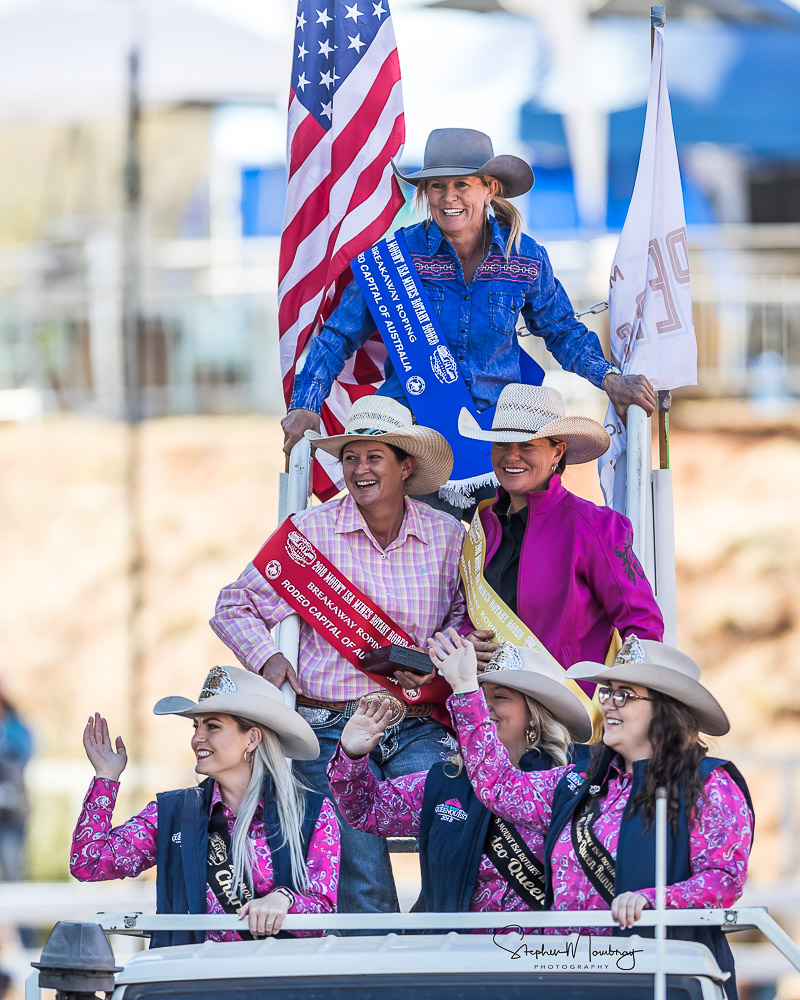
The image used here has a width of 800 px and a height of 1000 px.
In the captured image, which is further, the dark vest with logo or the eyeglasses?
the dark vest with logo

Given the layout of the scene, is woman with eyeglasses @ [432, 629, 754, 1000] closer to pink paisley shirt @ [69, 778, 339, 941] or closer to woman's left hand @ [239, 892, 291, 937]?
pink paisley shirt @ [69, 778, 339, 941]

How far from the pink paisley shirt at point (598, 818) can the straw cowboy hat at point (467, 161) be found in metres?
2.19

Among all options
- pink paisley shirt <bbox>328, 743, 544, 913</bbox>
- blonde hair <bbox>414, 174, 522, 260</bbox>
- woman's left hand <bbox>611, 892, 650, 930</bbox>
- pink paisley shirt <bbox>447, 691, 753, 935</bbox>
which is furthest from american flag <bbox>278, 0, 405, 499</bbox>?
woman's left hand <bbox>611, 892, 650, 930</bbox>

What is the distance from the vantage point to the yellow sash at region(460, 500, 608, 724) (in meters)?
4.89

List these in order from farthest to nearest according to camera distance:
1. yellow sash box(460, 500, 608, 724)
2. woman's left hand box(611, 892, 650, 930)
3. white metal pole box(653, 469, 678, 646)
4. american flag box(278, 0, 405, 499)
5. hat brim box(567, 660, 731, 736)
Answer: american flag box(278, 0, 405, 499), white metal pole box(653, 469, 678, 646), yellow sash box(460, 500, 608, 724), hat brim box(567, 660, 731, 736), woman's left hand box(611, 892, 650, 930)

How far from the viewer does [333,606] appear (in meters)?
5.08

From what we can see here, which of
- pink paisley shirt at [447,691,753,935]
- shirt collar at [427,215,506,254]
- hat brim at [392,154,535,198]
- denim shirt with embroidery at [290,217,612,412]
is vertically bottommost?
pink paisley shirt at [447,691,753,935]

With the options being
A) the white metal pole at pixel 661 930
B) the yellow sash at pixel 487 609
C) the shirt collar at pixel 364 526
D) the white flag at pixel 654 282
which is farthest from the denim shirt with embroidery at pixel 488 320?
the white metal pole at pixel 661 930

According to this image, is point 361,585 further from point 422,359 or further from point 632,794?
point 632,794

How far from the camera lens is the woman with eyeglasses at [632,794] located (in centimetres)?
372

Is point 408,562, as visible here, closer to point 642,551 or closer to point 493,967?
point 642,551

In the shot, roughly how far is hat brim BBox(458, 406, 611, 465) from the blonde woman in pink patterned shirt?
3.93 ft

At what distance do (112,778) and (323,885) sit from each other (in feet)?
2.05

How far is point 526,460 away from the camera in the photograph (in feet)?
16.9
